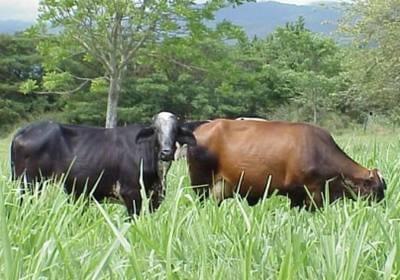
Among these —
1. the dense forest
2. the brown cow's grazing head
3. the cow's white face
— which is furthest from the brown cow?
→ the dense forest

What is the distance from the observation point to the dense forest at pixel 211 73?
25484 millimetres

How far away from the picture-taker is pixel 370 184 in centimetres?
633

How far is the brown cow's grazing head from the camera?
6.16 m

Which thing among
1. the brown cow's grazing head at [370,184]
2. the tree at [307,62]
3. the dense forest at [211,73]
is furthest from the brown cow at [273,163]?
the tree at [307,62]

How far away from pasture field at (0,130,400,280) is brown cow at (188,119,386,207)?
7.73 ft

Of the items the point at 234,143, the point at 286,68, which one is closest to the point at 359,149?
the point at 234,143

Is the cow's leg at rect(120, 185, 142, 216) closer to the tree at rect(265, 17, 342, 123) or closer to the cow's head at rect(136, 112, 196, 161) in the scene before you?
the cow's head at rect(136, 112, 196, 161)

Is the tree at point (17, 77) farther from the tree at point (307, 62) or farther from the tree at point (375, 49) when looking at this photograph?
the tree at point (375, 49)

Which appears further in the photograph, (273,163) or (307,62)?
(307,62)

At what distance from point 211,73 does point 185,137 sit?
23.4 meters

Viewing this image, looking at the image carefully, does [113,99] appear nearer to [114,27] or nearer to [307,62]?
[114,27]

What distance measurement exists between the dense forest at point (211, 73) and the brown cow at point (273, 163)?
16998mm

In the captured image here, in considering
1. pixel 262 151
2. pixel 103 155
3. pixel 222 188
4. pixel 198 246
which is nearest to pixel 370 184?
pixel 262 151

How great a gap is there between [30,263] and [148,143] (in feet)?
12.2
